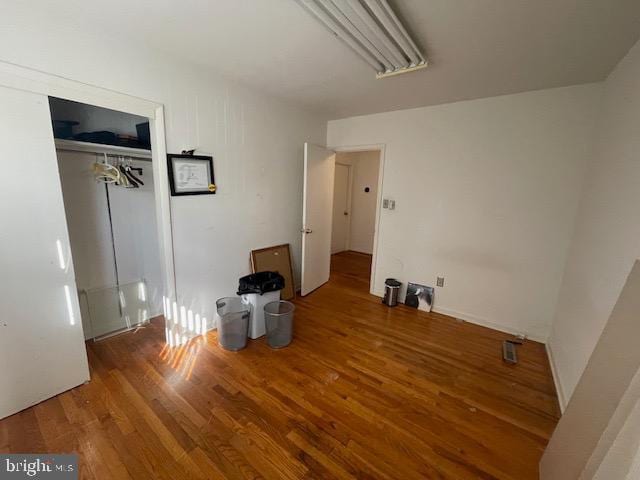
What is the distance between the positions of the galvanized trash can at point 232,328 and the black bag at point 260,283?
18 centimetres

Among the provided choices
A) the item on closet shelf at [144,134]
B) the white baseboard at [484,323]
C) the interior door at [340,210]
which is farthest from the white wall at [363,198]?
the item on closet shelf at [144,134]

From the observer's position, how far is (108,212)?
2320mm

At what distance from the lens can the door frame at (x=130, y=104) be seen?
1406 mm

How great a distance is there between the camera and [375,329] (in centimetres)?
272

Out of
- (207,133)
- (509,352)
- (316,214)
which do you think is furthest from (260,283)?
(509,352)

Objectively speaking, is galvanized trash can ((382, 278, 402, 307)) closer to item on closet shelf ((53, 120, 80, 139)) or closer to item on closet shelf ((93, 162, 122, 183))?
item on closet shelf ((93, 162, 122, 183))

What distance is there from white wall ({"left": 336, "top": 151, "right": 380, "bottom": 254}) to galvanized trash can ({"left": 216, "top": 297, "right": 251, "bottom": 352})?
397 centimetres

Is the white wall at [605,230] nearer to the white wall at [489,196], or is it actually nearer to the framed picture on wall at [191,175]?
the white wall at [489,196]

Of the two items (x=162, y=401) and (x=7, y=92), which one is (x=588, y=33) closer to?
(x=7, y=92)

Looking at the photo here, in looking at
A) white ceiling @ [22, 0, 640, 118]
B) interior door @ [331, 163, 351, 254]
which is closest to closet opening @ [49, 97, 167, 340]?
white ceiling @ [22, 0, 640, 118]

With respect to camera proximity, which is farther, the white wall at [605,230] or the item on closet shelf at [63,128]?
the item on closet shelf at [63,128]

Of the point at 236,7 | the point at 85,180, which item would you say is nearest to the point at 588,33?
the point at 236,7

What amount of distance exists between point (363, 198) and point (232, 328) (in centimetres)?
439

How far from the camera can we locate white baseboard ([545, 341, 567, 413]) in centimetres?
176
